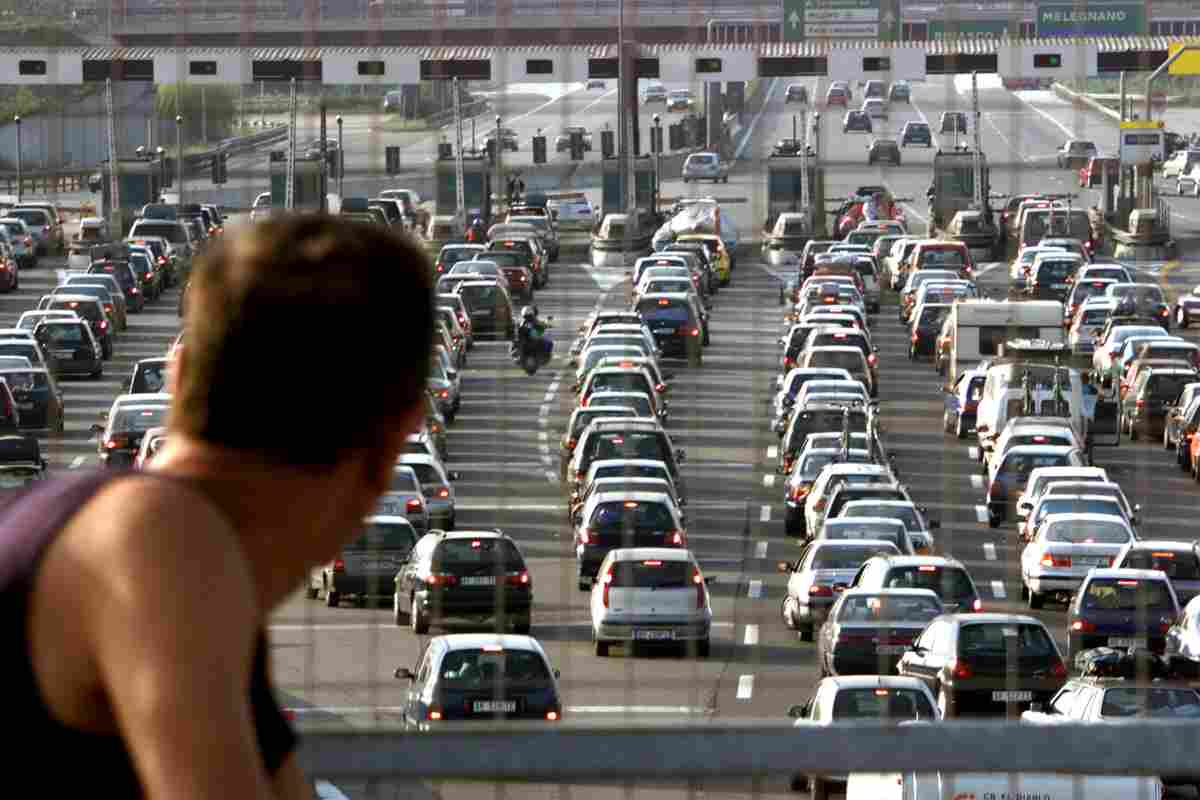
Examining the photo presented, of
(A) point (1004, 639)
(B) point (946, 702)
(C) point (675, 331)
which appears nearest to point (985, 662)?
(A) point (1004, 639)

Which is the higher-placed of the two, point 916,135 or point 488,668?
point 916,135

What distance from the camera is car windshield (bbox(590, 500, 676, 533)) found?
86.8 ft

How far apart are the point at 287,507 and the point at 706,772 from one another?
1491mm

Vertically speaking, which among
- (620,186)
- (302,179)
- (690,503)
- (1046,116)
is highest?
(302,179)

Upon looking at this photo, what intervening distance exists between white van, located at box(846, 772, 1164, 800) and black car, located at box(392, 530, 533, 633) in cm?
1114

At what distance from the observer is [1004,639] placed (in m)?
19.1

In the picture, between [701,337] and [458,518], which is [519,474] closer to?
[458,518]

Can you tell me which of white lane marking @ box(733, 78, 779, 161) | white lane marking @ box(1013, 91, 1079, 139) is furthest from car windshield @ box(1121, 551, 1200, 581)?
white lane marking @ box(1013, 91, 1079, 139)

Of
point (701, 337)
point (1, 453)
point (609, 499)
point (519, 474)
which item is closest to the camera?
point (609, 499)

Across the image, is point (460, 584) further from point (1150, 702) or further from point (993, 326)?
point (993, 326)

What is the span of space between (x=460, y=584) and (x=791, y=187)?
4496cm

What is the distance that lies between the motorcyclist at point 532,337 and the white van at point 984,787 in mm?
31655

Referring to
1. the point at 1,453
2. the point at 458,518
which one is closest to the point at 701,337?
the point at 458,518

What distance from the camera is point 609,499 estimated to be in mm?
26625
